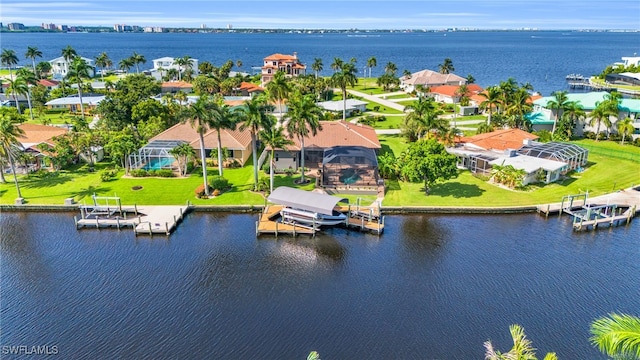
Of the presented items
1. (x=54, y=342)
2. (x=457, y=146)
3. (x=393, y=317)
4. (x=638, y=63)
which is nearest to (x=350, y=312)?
(x=393, y=317)

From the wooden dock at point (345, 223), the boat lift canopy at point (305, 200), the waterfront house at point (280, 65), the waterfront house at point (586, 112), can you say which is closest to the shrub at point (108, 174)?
the wooden dock at point (345, 223)

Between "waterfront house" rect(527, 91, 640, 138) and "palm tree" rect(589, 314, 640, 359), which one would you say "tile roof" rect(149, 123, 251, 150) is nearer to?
"waterfront house" rect(527, 91, 640, 138)

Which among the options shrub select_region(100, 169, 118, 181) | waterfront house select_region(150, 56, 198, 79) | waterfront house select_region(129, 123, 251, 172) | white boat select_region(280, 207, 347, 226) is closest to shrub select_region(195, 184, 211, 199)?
waterfront house select_region(129, 123, 251, 172)

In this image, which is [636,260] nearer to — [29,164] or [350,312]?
[350,312]

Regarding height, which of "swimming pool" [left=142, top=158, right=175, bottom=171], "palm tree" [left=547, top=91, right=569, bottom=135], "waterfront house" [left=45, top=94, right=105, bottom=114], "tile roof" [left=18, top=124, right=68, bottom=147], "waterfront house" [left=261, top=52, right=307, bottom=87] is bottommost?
"swimming pool" [left=142, top=158, right=175, bottom=171]

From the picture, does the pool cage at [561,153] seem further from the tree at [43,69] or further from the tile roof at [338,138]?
the tree at [43,69]
